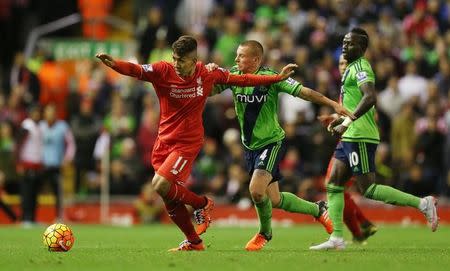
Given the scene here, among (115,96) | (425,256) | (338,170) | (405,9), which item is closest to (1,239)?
(338,170)

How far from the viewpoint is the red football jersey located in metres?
12.5

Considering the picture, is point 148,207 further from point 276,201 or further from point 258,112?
point 258,112

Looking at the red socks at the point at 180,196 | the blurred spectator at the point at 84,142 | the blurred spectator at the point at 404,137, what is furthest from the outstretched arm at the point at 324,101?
the blurred spectator at the point at 84,142

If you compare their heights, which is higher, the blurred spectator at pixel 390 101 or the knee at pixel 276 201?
the blurred spectator at pixel 390 101

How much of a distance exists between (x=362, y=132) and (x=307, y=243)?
2547 mm

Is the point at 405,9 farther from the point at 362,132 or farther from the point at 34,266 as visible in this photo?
the point at 34,266

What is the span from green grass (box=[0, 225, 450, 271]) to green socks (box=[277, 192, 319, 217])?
484 mm

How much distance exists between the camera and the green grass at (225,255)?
10664 millimetres

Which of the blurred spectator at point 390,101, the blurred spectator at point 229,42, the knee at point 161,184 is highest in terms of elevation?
the blurred spectator at point 229,42

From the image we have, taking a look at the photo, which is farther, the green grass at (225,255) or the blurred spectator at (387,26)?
the blurred spectator at (387,26)

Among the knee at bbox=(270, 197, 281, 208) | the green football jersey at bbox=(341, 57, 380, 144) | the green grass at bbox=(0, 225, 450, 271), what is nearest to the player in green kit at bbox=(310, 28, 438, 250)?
the green football jersey at bbox=(341, 57, 380, 144)

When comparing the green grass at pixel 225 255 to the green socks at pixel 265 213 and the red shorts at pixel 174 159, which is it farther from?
the red shorts at pixel 174 159

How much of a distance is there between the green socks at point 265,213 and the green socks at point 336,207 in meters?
0.74

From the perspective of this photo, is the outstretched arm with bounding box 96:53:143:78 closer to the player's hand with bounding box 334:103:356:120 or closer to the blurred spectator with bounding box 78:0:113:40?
the player's hand with bounding box 334:103:356:120
